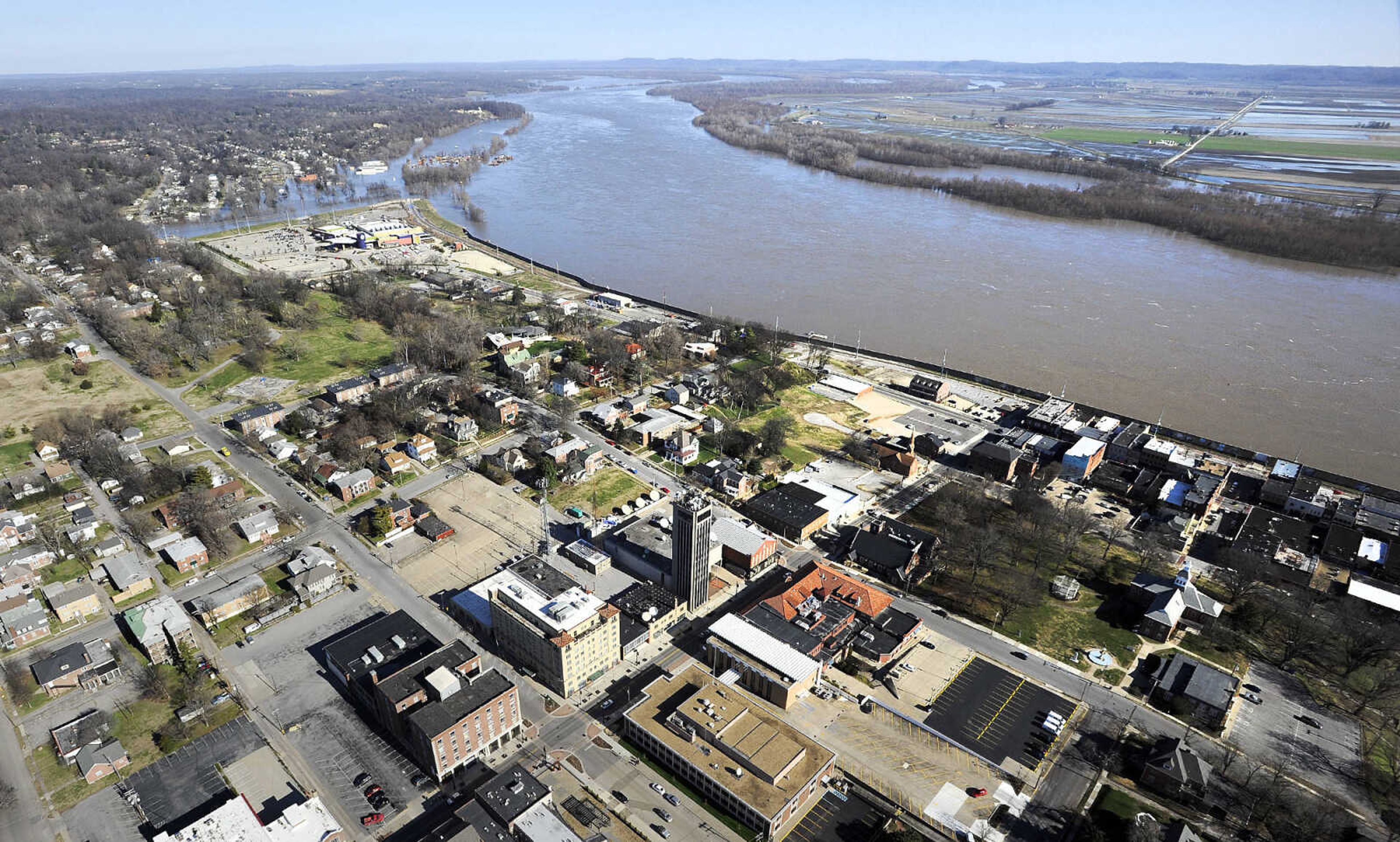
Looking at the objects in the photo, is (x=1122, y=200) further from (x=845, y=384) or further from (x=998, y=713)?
(x=998, y=713)

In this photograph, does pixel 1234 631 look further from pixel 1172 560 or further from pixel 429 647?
pixel 429 647

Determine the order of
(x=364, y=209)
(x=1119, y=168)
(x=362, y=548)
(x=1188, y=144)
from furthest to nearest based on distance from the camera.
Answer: (x=1188, y=144)
(x=1119, y=168)
(x=364, y=209)
(x=362, y=548)

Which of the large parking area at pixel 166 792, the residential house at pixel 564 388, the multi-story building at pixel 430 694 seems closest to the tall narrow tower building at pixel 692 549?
the multi-story building at pixel 430 694

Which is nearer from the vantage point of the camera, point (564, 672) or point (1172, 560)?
point (564, 672)

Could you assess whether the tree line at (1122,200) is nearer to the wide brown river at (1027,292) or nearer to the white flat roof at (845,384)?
the wide brown river at (1027,292)

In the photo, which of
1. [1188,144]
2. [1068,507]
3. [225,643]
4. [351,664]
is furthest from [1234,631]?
[1188,144]

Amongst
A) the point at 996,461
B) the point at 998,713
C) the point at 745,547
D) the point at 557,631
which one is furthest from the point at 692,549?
the point at 996,461

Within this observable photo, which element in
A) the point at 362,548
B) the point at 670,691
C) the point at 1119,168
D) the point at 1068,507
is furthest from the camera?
the point at 1119,168
